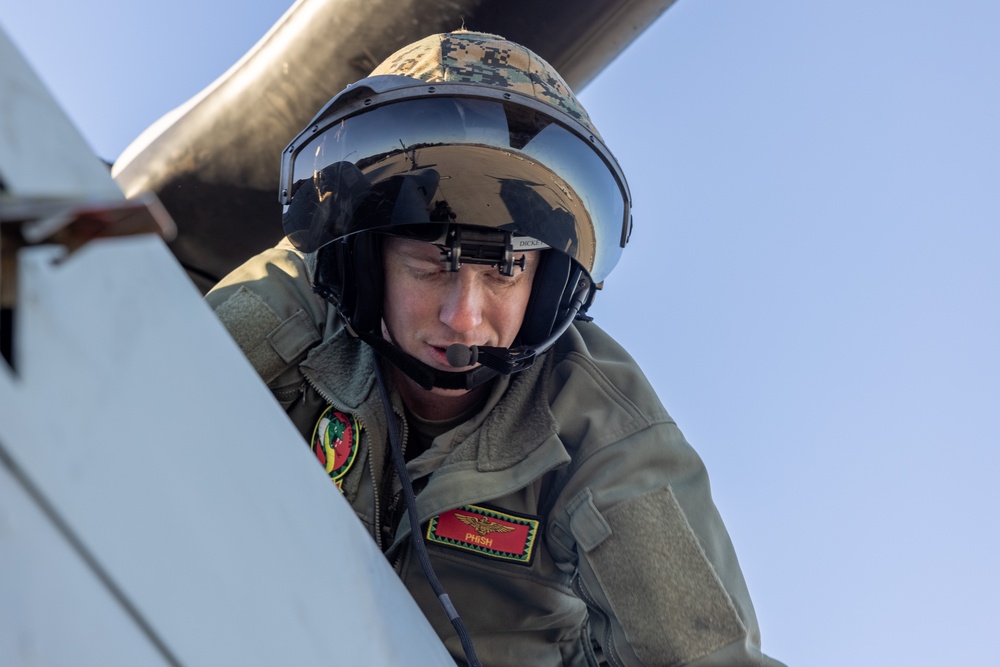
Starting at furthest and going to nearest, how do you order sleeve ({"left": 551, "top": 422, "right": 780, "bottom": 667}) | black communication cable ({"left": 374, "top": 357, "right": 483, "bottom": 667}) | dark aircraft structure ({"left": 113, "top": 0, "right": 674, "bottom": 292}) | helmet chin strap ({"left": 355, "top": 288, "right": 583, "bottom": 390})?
dark aircraft structure ({"left": 113, "top": 0, "right": 674, "bottom": 292}) < helmet chin strap ({"left": 355, "top": 288, "right": 583, "bottom": 390}) < sleeve ({"left": 551, "top": 422, "right": 780, "bottom": 667}) < black communication cable ({"left": 374, "top": 357, "right": 483, "bottom": 667})

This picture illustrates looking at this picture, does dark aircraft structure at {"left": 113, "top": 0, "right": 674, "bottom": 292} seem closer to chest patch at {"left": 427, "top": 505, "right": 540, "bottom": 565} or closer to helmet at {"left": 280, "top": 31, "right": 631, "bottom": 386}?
helmet at {"left": 280, "top": 31, "right": 631, "bottom": 386}

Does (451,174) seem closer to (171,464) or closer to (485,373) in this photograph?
(485,373)

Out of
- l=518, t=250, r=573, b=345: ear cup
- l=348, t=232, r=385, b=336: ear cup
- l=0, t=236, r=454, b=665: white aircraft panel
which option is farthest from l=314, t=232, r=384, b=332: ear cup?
l=0, t=236, r=454, b=665: white aircraft panel

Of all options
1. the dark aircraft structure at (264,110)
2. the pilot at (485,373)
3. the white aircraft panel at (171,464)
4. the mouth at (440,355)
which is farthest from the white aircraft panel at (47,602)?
the dark aircraft structure at (264,110)

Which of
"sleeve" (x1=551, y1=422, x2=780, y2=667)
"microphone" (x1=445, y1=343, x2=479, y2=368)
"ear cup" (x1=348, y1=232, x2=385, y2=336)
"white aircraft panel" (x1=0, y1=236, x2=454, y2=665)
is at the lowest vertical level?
"sleeve" (x1=551, y1=422, x2=780, y2=667)

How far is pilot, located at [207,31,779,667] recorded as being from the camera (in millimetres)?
1764

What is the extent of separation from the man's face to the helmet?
0.04m

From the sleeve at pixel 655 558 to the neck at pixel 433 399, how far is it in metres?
0.26

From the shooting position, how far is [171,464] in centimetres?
55

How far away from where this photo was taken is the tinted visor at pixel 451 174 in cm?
183

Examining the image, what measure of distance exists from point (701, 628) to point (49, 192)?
54.6 inches

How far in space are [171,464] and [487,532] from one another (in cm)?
134

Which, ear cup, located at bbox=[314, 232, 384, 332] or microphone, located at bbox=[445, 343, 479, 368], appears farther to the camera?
ear cup, located at bbox=[314, 232, 384, 332]

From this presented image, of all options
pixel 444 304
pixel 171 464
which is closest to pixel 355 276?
pixel 444 304
